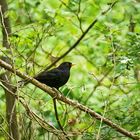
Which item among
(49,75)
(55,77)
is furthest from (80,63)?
(49,75)

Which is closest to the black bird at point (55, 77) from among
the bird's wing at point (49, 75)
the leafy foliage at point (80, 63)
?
the bird's wing at point (49, 75)

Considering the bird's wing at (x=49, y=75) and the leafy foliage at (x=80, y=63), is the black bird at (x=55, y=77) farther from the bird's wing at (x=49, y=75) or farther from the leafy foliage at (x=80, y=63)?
the leafy foliage at (x=80, y=63)

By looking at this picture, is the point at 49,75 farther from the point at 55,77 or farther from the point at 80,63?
the point at 80,63

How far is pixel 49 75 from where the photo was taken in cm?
586

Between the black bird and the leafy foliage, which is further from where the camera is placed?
the black bird

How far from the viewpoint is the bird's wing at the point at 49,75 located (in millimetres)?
5754

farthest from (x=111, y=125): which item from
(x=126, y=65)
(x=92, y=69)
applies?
(x=92, y=69)

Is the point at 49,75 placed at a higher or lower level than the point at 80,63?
higher

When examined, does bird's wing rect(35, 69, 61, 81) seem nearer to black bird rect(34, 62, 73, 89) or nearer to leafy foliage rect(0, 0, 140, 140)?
black bird rect(34, 62, 73, 89)

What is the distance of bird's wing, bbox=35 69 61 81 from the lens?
5.75 m

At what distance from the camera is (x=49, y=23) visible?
18.0 feet

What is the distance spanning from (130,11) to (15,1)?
2880mm

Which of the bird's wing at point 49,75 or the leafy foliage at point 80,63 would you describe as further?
the bird's wing at point 49,75

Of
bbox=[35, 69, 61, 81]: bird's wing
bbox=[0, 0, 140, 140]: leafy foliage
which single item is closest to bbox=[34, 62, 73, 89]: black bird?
bbox=[35, 69, 61, 81]: bird's wing
